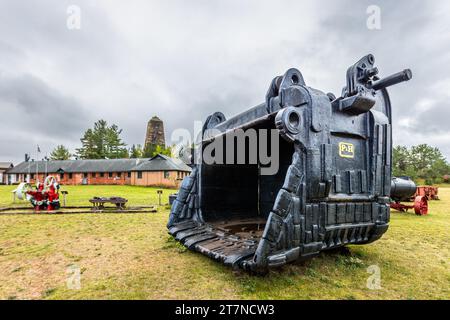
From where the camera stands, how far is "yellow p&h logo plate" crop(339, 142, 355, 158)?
4115 millimetres

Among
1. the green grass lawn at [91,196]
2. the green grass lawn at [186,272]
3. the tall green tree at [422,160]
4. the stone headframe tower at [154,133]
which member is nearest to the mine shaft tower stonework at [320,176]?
the green grass lawn at [186,272]

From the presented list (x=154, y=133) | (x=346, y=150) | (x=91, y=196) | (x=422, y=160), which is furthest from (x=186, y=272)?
(x=422, y=160)

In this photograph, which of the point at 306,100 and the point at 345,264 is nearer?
the point at 306,100

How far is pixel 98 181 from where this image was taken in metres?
46.5

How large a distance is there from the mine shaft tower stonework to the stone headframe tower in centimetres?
6244

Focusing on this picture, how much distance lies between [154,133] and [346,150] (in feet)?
214

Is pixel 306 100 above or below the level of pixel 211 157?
above

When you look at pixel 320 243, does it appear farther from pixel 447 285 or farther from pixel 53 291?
pixel 53 291

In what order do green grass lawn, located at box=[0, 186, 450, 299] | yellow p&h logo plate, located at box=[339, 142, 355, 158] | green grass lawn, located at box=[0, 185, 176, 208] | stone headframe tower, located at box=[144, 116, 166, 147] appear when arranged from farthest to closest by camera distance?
stone headframe tower, located at box=[144, 116, 166, 147] → green grass lawn, located at box=[0, 185, 176, 208] → yellow p&h logo plate, located at box=[339, 142, 355, 158] → green grass lawn, located at box=[0, 186, 450, 299]

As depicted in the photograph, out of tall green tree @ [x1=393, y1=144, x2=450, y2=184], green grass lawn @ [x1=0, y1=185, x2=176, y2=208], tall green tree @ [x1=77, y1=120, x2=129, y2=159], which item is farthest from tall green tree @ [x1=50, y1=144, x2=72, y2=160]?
tall green tree @ [x1=393, y1=144, x2=450, y2=184]

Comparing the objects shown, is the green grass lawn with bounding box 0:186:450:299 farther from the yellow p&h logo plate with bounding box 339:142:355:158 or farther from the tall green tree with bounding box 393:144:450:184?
the tall green tree with bounding box 393:144:450:184

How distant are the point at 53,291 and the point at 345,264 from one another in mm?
4457

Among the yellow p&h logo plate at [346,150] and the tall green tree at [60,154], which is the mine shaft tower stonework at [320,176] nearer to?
the yellow p&h logo plate at [346,150]
